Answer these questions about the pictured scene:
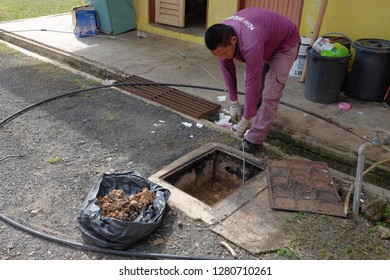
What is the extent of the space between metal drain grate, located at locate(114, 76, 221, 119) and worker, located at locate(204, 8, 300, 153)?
91 centimetres

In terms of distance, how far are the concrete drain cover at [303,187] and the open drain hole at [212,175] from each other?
26 cm

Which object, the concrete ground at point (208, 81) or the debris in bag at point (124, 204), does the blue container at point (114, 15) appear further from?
the debris in bag at point (124, 204)

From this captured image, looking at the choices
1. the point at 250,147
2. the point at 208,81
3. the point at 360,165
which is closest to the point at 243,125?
the point at 250,147

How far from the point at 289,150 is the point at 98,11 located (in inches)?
212

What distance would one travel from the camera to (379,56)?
4.66m

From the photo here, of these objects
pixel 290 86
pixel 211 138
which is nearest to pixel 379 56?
pixel 290 86

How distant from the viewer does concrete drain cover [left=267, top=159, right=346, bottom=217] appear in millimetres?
3174

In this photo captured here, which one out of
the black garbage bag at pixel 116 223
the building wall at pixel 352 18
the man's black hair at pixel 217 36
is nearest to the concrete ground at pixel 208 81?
the black garbage bag at pixel 116 223

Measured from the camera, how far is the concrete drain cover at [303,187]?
10.4 ft

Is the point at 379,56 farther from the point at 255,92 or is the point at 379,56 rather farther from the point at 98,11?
the point at 98,11

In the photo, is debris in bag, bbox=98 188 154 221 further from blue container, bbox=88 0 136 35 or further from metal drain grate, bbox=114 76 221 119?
blue container, bbox=88 0 136 35

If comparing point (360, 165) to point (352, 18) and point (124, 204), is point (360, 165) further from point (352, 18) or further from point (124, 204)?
point (352, 18)

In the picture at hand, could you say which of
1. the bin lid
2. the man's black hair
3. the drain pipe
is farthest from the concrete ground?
the man's black hair

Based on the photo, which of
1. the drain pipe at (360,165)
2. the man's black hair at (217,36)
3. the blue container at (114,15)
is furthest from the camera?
the blue container at (114,15)
